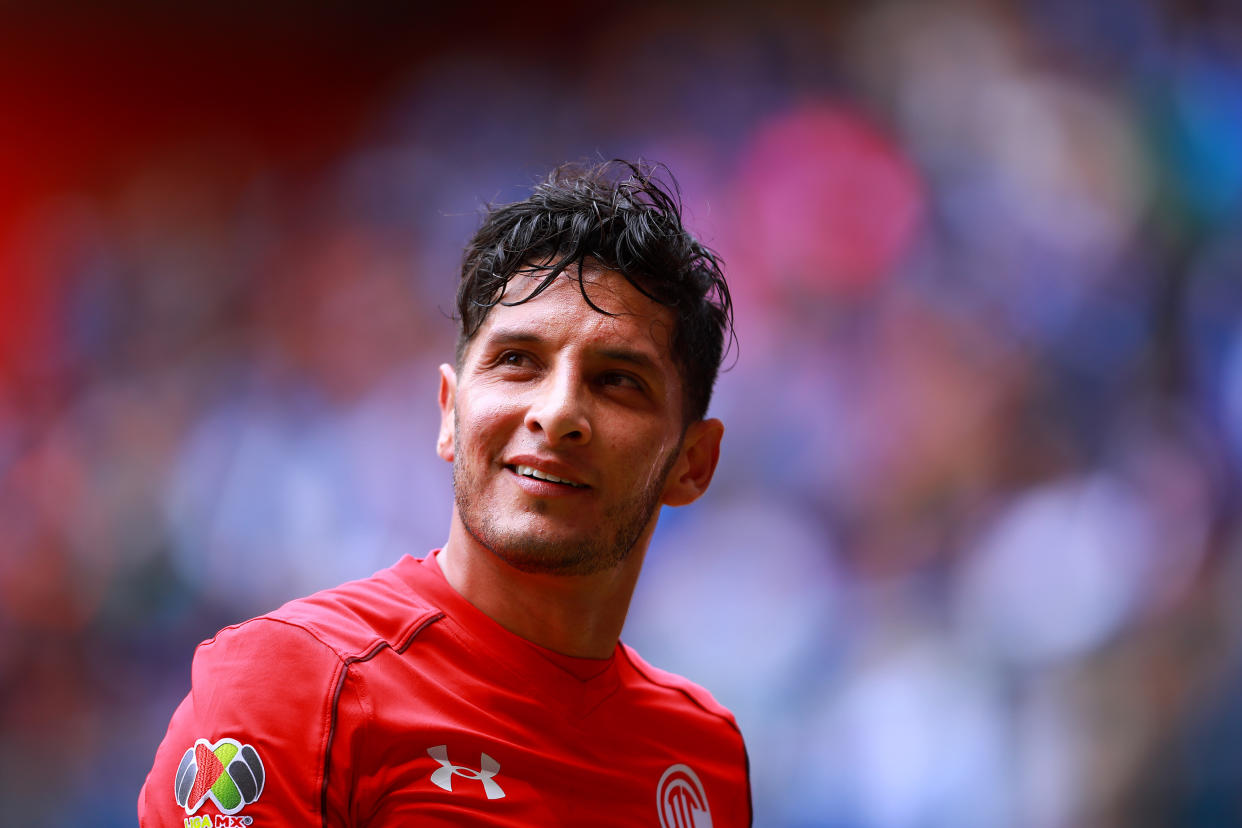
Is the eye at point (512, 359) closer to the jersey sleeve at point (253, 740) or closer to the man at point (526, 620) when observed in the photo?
the man at point (526, 620)

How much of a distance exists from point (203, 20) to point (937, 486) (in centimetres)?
318

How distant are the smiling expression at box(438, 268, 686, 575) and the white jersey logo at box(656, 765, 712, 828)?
0.34m

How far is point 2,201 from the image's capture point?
3.73 metres

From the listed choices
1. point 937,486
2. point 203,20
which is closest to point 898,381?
point 937,486

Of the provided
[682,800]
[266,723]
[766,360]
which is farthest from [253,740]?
[766,360]

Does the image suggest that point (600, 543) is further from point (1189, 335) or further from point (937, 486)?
point (1189, 335)

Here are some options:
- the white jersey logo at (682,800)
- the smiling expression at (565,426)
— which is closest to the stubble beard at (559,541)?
the smiling expression at (565,426)

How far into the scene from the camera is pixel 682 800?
1605 millimetres

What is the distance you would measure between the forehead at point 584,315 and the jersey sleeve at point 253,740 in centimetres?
53

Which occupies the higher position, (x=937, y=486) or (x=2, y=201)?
(x=2, y=201)

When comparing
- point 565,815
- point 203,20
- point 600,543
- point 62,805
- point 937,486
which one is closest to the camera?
point 565,815

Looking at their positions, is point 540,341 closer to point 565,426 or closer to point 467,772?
point 565,426

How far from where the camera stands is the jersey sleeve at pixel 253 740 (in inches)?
46.3

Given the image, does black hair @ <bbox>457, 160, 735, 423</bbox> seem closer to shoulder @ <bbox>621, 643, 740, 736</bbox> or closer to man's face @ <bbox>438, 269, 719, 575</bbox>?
man's face @ <bbox>438, 269, 719, 575</bbox>
